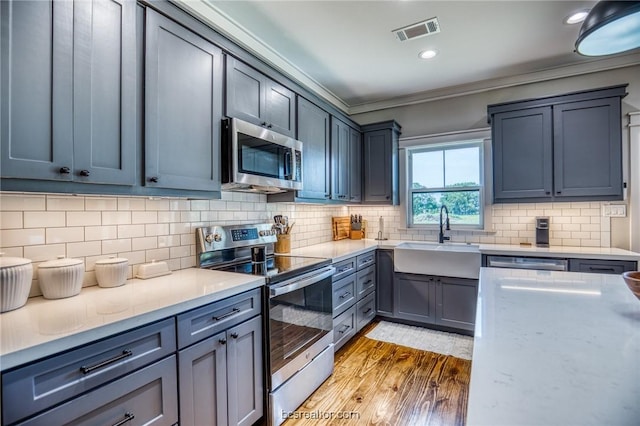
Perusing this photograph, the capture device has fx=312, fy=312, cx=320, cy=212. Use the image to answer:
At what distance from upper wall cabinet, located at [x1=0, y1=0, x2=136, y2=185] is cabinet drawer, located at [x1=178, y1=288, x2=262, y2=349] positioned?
27.5 inches

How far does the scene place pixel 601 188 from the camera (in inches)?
109

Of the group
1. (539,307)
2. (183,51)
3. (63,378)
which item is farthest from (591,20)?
(63,378)

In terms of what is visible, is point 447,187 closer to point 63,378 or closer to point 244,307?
point 244,307

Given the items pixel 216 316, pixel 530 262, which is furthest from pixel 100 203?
pixel 530 262

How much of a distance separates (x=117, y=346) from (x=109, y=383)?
124 mm

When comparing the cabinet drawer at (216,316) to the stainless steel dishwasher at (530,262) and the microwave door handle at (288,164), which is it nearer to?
the microwave door handle at (288,164)

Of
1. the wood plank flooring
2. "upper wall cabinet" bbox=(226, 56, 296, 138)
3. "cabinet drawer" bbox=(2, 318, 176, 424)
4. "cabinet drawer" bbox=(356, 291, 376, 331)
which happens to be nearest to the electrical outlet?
the wood plank flooring

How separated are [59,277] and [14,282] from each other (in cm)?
16

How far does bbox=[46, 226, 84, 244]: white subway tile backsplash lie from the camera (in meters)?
1.46

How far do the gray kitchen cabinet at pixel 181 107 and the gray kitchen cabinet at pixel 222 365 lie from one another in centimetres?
71

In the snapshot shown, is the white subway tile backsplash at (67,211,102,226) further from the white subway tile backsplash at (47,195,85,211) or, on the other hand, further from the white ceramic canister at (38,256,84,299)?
the white ceramic canister at (38,256,84,299)

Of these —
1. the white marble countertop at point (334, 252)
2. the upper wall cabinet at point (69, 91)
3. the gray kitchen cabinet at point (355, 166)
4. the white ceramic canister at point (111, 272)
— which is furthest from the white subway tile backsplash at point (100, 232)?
the gray kitchen cabinet at point (355, 166)

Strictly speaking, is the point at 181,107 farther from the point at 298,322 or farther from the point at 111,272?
the point at 298,322

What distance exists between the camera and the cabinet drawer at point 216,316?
135 cm
